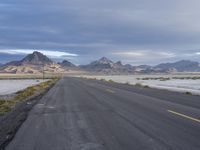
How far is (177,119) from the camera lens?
12672 mm

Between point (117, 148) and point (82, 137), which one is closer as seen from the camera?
point (117, 148)

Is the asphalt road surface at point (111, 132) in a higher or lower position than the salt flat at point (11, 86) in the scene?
higher

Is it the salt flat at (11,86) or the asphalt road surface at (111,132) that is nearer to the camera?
the asphalt road surface at (111,132)

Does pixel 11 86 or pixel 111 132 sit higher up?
pixel 111 132

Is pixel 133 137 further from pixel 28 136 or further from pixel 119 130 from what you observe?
pixel 28 136

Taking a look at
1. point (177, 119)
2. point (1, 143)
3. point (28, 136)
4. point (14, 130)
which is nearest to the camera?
point (1, 143)

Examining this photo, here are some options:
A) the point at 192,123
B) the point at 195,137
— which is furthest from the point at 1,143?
the point at 192,123

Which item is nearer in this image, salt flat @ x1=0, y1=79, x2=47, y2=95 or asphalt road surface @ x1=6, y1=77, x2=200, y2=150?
asphalt road surface @ x1=6, y1=77, x2=200, y2=150

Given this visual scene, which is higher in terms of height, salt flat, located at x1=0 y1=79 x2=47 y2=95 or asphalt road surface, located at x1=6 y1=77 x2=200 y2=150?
asphalt road surface, located at x1=6 y1=77 x2=200 y2=150

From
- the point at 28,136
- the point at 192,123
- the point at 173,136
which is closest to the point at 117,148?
the point at 173,136

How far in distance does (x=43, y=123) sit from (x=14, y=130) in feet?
5.10

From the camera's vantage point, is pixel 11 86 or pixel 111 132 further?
pixel 11 86

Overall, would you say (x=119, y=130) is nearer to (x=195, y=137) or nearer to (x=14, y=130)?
(x=195, y=137)

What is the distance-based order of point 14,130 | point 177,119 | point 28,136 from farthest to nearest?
point 177,119
point 14,130
point 28,136
